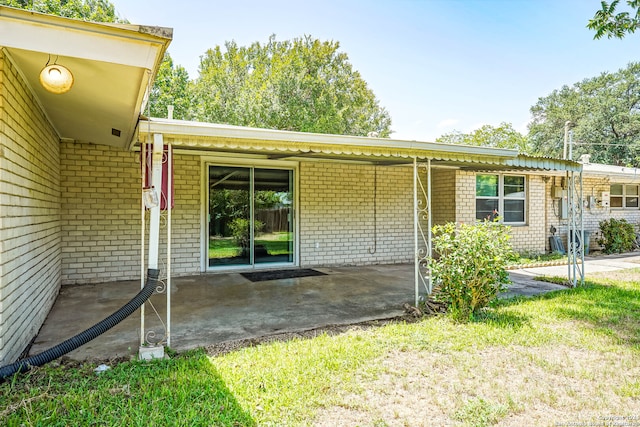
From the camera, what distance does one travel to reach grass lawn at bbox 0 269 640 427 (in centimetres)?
246

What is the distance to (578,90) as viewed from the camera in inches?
1278

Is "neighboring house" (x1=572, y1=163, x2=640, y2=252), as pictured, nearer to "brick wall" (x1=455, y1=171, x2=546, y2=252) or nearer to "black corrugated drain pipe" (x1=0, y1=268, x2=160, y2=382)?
"brick wall" (x1=455, y1=171, x2=546, y2=252)

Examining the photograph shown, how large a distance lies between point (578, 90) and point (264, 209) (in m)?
34.9

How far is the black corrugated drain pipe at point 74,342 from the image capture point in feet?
9.05

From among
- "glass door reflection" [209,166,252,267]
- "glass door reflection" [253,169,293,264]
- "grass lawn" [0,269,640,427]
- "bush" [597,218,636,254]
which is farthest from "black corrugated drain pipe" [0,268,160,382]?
"bush" [597,218,636,254]

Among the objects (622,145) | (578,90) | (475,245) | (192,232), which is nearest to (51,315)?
(192,232)

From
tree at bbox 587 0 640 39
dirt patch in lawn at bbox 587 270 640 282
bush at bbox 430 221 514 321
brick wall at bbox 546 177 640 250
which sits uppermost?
tree at bbox 587 0 640 39

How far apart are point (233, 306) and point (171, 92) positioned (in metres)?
19.9

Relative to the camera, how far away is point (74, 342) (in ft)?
9.64

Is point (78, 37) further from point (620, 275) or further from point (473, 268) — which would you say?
point (620, 275)

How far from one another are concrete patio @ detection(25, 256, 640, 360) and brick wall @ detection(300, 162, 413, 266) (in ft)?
3.37

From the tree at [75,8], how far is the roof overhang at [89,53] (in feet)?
55.7

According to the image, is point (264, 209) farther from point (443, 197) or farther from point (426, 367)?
point (426, 367)

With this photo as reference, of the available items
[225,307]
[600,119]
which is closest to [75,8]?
[225,307]
